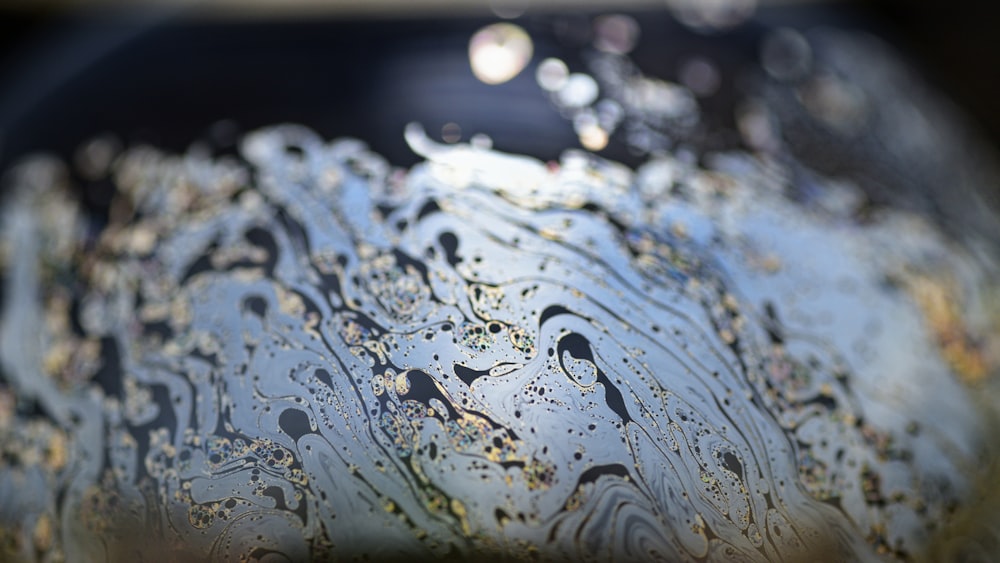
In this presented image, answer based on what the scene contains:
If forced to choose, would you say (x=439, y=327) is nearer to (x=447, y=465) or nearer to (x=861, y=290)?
(x=447, y=465)

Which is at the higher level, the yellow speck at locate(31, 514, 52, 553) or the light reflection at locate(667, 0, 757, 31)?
the light reflection at locate(667, 0, 757, 31)

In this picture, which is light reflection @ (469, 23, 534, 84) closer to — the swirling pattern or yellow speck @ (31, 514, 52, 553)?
the swirling pattern

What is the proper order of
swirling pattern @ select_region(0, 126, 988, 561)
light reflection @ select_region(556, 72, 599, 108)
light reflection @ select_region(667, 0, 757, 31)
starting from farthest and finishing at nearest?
light reflection @ select_region(667, 0, 757, 31), light reflection @ select_region(556, 72, 599, 108), swirling pattern @ select_region(0, 126, 988, 561)

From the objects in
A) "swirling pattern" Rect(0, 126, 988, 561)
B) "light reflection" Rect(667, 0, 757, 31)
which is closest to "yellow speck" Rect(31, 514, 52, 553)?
"swirling pattern" Rect(0, 126, 988, 561)

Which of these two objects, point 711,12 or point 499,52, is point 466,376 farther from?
point 711,12

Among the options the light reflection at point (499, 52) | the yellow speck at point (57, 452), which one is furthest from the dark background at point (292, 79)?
the yellow speck at point (57, 452)

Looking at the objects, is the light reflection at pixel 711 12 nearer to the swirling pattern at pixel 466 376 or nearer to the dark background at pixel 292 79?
the dark background at pixel 292 79
